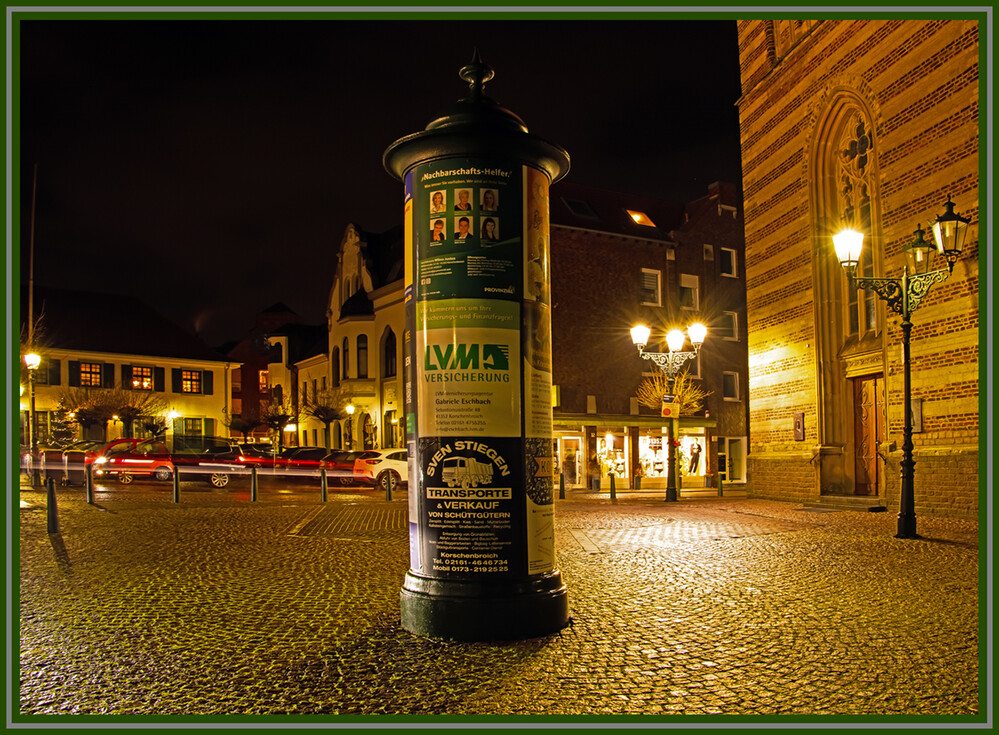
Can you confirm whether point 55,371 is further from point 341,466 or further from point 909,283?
point 909,283

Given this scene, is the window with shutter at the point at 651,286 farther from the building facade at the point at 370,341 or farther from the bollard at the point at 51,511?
A: the bollard at the point at 51,511

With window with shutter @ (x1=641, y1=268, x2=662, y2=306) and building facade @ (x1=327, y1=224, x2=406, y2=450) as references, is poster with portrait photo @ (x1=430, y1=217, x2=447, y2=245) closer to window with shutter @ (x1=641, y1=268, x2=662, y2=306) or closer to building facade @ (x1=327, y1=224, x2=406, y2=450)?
window with shutter @ (x1=641, y1=268, x2=662, y2=306)

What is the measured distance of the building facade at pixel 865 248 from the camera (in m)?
15.8

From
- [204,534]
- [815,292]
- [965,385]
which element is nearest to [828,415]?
[815,292]

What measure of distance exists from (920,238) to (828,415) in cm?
808

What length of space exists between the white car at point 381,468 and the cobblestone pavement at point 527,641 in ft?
54.0

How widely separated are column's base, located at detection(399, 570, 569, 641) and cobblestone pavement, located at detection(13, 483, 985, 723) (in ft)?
0.48

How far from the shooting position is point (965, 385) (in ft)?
50.9

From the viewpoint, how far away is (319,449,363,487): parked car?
97.0 ft

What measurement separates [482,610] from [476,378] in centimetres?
173

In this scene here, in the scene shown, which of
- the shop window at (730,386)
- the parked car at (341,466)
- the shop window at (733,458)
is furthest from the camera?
the shop window at (730,386)

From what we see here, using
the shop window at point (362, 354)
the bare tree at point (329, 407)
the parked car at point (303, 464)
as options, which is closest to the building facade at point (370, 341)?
the shop window at point (362, 354)

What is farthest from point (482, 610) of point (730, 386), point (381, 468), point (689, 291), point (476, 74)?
point (730, 386)

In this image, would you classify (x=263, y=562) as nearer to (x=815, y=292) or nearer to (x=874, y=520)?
(x=874, y=520)
